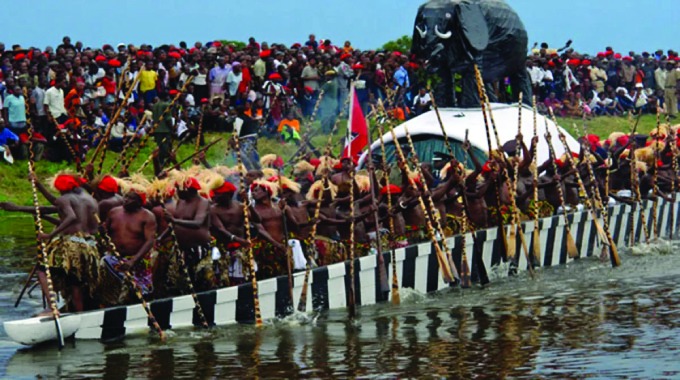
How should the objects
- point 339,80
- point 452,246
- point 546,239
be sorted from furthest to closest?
point 339,80 < point 546,239 < point 452,246

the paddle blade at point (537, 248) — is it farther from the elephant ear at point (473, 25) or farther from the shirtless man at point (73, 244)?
the elephant ear at point (473, 25)

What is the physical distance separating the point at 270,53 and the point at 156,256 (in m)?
17.0

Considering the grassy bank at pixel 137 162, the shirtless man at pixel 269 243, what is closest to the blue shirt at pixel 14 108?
the grassy bank at pixel 137 162

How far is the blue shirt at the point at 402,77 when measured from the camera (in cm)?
3131

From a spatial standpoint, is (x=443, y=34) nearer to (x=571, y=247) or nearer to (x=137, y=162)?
(x=137, y=162)

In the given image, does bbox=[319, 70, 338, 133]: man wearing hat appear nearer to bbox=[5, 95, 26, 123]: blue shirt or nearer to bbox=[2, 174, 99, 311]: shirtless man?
bbox=[5, 95, 26, 123]: blue shirt

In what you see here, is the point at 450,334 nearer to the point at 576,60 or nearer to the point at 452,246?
the point at 452,246

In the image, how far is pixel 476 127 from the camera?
23969 mm

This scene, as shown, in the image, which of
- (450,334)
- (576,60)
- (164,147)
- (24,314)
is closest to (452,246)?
(450,334)

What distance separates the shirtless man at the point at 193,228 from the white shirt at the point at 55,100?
1207cm

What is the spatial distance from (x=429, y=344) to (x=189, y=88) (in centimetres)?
1665

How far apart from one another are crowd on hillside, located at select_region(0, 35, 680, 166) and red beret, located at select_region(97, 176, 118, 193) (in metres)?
7.93

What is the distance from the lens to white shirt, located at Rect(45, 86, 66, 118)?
2580cm

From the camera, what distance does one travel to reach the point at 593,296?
1591 centimetres
